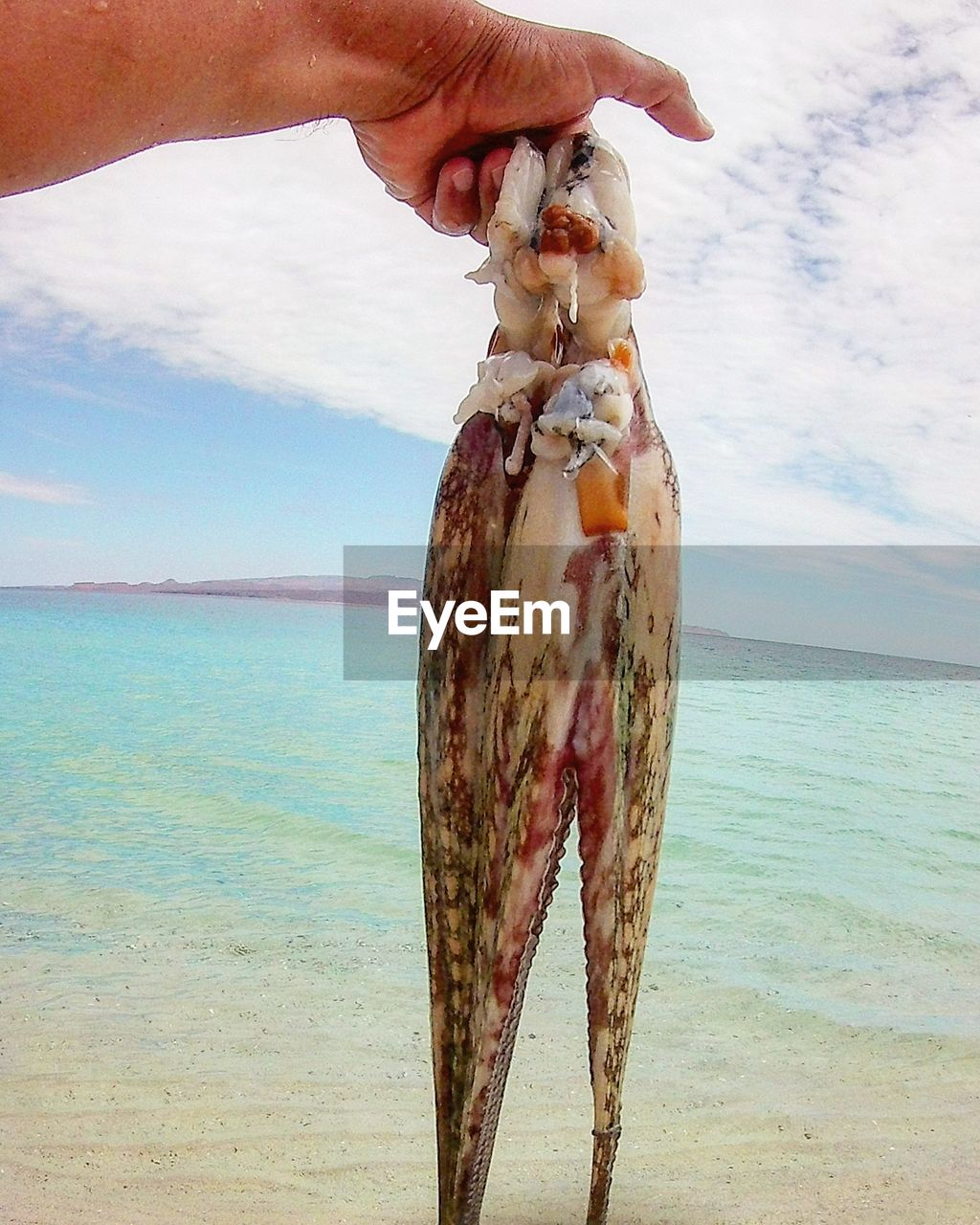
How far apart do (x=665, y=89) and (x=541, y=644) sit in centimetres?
115

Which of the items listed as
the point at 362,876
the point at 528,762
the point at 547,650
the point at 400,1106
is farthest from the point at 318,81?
the point at 362,876

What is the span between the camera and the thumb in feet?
5.86

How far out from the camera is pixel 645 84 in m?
1.90

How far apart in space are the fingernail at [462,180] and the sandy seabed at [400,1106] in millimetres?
2629

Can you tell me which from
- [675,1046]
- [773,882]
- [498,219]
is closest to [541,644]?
[498,219]

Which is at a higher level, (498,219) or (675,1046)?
(498,219)

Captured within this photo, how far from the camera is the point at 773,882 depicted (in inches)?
310

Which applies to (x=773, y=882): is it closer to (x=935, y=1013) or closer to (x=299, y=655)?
(x=935, y=1013)

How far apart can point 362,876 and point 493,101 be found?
6.58m

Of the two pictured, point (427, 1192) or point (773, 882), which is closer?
point (427, 1192)

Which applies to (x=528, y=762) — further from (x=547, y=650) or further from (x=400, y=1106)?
(x=400, y=1106)

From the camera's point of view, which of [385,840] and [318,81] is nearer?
[318,81]

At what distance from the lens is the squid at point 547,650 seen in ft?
4.60

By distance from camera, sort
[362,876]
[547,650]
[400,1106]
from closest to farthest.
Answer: [547,650], [400,1106], [362,876]
